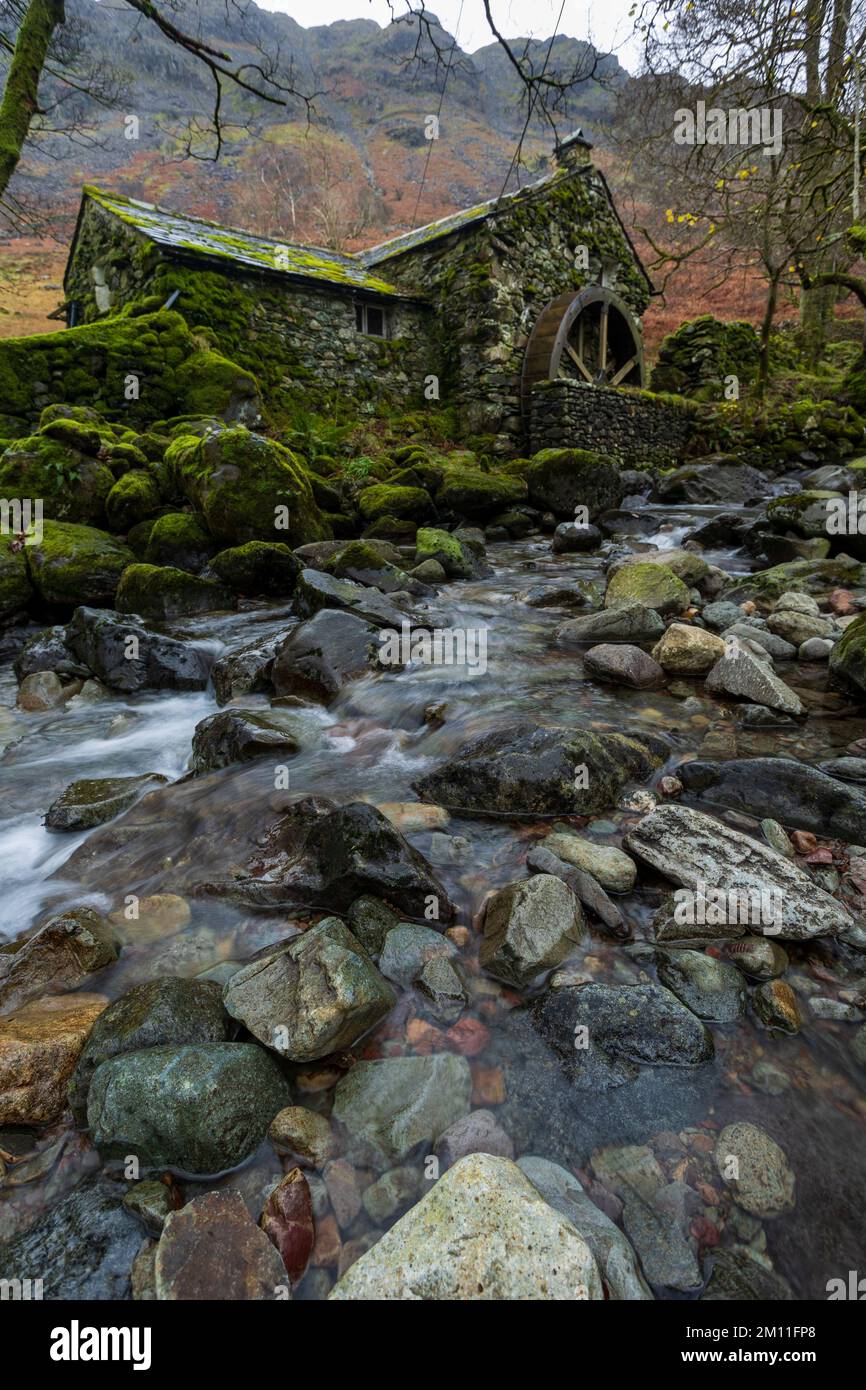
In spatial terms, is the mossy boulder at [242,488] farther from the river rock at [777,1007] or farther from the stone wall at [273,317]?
the river rock at [777,1007]

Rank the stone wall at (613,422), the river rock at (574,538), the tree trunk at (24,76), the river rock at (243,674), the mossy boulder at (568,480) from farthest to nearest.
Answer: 1. the stone wall at (613,422)
2. the mossy boulder at (568,480)
3. the river rock at (574,538)
4. the tree trunk at (24,76)
5. the river rock at (243,674)

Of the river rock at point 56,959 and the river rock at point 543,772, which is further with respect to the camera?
the river rock at point 543,772

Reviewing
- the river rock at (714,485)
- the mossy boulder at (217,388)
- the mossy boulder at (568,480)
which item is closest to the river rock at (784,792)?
the mossy boulder at (568,480)

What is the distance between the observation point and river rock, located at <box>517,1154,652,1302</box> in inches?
52.6

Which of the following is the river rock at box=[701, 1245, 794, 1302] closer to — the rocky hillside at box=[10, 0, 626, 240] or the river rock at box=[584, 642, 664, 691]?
the river rock at box=[584, 642, 664, 691]

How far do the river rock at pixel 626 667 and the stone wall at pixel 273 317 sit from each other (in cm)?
1095

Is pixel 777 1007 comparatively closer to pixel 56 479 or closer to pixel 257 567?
pixel 257 567

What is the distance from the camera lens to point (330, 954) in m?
2.00

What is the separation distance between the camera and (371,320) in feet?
48.3

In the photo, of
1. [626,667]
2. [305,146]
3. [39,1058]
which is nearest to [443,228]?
[626,667]

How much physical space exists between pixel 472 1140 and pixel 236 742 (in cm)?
273

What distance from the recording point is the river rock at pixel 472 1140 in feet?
5.31

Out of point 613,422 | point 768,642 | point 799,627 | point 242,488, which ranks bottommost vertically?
point 768,642
